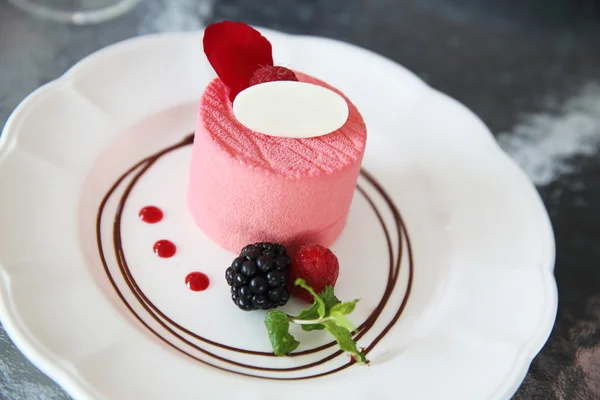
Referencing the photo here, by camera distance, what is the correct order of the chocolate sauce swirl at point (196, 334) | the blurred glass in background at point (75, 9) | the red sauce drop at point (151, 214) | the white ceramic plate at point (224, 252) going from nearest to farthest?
the white ceramic plate at point (224, 252), the chocolate sauce swirl at point (196, 334), the red sauce drop at point (151, 214), the blurred glass in background at point (75, 9)

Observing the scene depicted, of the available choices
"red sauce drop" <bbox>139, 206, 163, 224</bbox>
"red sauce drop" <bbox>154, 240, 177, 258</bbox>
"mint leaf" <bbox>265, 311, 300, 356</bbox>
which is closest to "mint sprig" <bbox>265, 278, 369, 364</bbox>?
"mint leaf" <bbox>265, 311, 300, 356</bbox>

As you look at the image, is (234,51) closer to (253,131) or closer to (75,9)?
(253,131)

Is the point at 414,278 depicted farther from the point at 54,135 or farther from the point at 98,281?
the point at 54,135

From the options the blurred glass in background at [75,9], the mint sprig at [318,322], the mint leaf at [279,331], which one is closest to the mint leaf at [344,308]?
the mint sprig at [318,322]

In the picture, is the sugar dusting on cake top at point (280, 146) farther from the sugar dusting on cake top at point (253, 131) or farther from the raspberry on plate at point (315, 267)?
the raspberry on plate at point (315, 267)

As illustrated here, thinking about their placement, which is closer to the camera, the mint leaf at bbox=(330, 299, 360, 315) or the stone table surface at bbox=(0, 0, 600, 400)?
the mint leaf at bbox=(330, 299, 360, 315)

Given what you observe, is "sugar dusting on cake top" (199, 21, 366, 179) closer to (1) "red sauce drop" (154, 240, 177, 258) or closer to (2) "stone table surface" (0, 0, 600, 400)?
(1) "red sauce drop" (154, 240, 177, 258)
